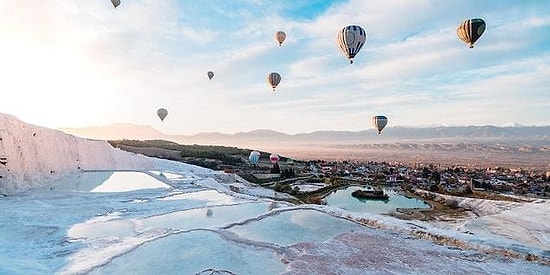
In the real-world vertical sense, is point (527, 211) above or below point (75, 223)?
below

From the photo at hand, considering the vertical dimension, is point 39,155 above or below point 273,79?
below

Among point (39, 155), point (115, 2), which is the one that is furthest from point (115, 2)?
point (39, 155)

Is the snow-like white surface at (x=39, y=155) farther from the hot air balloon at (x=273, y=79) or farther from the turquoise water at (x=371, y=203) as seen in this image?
the turquoise water at (x=371, y=203)

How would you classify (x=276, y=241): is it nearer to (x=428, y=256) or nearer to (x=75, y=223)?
(x=428, y=256)

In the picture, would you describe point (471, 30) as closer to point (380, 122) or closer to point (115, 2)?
point (380, 122)

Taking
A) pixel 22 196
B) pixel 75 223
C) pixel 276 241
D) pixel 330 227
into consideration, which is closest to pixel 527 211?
pixel 330 227

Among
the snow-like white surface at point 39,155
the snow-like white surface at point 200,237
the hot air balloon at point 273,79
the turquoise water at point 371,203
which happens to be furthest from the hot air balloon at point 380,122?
the snow-like white surface at point 39,155
